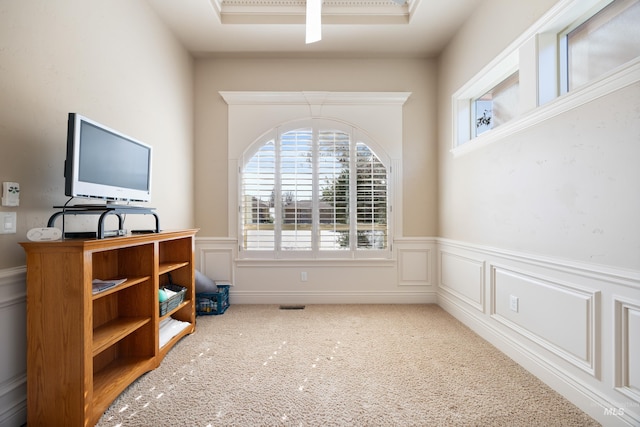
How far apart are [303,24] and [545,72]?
85.5 inches

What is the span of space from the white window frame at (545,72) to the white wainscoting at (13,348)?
125 inches

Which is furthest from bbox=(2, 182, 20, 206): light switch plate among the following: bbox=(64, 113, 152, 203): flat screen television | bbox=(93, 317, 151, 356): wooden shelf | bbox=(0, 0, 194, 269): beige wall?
bbox=(93, 317, 151, 356): wooden shelf

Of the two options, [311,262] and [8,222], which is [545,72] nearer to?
[311,262]

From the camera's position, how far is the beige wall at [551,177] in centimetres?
149

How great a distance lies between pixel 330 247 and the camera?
365cm

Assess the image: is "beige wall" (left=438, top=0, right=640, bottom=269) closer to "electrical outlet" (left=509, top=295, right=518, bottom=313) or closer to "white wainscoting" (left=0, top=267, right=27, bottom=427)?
"electrical outlet" (left=509, top=295, right=518, bottom=313)

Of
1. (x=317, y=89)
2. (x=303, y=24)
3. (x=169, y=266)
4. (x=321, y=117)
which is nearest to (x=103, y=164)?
(x=169, y=266)

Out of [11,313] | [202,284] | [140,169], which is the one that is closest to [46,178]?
[140,169]

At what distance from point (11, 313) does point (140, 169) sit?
3.66 ft

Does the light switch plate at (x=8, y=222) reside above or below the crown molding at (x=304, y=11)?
below

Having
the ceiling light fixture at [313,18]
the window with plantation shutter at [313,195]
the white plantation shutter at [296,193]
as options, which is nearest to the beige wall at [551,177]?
the window with plantation shutter at [313,195]

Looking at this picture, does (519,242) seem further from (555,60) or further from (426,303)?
(426,303)

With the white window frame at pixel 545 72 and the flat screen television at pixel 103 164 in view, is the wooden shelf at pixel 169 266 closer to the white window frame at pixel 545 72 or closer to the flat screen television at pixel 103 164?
the flat screen television at pixel 103 164

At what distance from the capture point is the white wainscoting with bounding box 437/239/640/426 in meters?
1.50
